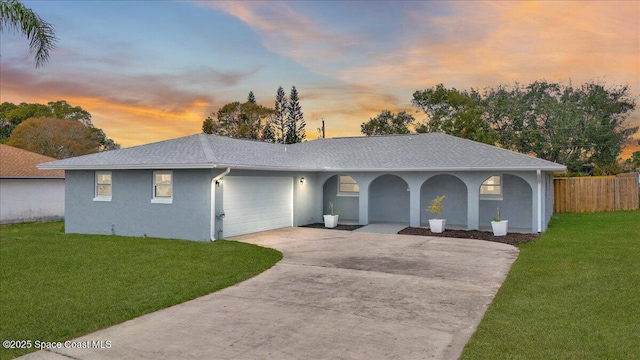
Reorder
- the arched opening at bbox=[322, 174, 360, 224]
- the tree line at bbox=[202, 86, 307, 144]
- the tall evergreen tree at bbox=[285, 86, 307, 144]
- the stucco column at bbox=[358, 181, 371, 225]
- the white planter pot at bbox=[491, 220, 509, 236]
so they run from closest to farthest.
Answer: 1. the white planter pot at bbox=[491, 220, 509, 236]
2. the stucco column at bbox=[358, 181, 371, 225]
3. the arched opening at bbox=[322, 174, 360, 224]
4. the tree line at bbox=[202, 86, 307, 144]
5. the tall evergreen tree at bbox=[285, 86, 307, 144]

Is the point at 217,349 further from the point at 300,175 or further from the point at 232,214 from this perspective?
the point at 300,175

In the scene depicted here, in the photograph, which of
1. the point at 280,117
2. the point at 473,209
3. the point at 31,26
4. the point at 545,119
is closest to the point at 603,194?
the point at 473,209

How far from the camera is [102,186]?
52.6ft

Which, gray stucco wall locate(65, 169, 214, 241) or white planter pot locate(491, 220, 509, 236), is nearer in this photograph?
gray stucco wall locate(65, 169, 214, 241)

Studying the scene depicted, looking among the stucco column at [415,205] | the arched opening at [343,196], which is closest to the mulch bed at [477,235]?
the stucco column at [415,205]

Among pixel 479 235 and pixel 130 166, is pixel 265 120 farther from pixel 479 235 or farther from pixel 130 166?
pixel 479 235

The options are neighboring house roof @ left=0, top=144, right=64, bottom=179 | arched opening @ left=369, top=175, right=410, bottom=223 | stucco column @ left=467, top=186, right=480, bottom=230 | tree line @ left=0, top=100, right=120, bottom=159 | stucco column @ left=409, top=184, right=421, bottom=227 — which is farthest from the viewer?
tree line @ left=0, top=100, right=120, bottom=159

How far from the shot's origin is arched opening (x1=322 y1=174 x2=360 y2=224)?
64.7 feet

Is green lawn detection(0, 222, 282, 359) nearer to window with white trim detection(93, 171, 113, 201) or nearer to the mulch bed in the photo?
window with white trim detection(93, 171, 113, 201)

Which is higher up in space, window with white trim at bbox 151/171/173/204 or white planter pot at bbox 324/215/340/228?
window with white trim at bbox 151/171/173/204

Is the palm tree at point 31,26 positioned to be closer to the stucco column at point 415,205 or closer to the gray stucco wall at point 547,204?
the stucco column at point 415,205

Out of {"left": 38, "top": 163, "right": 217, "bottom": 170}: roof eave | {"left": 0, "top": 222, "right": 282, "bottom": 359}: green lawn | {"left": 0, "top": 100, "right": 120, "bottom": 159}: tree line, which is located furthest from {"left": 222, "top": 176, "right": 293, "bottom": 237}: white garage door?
{"left": 0, "top": 100, "right": 120, "bottom": 159}: tree line

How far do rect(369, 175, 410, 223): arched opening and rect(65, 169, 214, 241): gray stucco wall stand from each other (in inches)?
326

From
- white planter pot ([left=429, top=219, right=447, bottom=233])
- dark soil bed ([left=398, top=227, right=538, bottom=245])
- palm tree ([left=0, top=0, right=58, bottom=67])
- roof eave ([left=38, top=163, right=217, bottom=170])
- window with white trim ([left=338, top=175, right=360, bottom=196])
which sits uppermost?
palm tree ([left=0, top=0, right=58, bottom=67])
